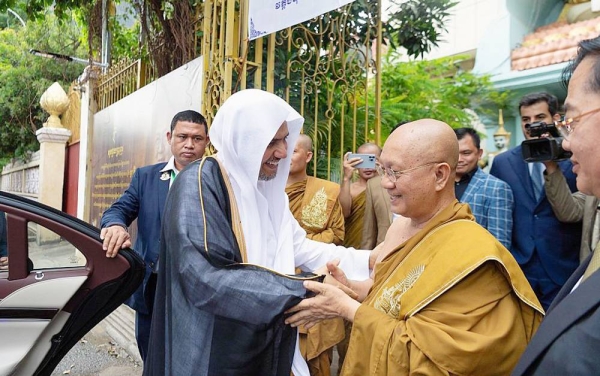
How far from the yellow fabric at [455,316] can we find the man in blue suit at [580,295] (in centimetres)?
19

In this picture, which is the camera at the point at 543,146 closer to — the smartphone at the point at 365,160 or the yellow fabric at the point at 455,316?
the yellow fabric at the point at 455,316

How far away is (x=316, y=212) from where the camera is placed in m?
3.39

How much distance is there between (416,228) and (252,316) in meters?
0.67

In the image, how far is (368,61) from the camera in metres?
4.27

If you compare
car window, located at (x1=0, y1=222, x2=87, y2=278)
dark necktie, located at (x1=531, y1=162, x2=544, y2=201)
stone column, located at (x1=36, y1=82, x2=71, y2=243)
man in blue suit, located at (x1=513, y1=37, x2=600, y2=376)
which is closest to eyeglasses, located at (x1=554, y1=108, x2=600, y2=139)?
man in blue suit, located at (x1=513, y1=37, x2=600, y2=376)

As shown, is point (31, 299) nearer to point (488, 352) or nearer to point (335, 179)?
point (488, 352)

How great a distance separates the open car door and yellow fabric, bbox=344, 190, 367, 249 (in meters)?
1.92

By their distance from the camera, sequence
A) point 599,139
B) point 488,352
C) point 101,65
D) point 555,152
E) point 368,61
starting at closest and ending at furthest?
1. point 599,139
2. point 488,352
3. point 555,152
4. point 368,61
5. point 101,65

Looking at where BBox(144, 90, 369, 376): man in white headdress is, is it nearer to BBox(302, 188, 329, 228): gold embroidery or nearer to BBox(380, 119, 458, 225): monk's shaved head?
BBox(380, 119, 458, 225): monk's shaved head

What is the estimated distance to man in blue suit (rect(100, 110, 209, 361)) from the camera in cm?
266

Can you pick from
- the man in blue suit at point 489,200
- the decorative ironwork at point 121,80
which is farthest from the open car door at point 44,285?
the decorative ironwork at point 121,80

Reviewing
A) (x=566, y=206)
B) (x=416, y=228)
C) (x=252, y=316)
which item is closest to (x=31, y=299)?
(x=252, y=316)

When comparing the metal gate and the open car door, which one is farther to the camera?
the metal gate

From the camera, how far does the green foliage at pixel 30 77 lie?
1255 cm
